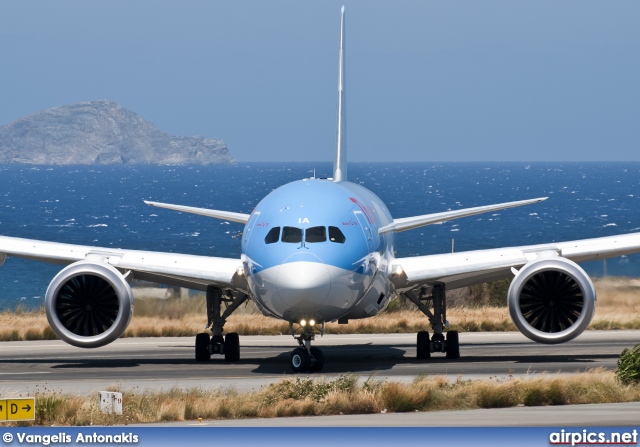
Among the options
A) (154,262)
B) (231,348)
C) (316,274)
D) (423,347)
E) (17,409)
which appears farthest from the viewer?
Result: (231,348)

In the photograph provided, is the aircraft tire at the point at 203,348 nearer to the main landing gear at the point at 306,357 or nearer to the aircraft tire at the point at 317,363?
the main landing gear at the point at 306,357

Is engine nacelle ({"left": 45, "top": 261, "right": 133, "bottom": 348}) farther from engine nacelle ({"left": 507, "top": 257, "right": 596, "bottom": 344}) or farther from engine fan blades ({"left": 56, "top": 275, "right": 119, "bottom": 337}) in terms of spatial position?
engine nacelle ({"left": 507, "top": 257, "right": 596, "bottom": 344})

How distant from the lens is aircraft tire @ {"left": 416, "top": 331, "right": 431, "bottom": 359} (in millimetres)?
33125

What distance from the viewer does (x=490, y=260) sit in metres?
31.0

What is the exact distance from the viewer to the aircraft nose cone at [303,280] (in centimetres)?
2667

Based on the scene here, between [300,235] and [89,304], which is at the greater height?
[300,235]

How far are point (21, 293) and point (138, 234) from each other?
52.4 m

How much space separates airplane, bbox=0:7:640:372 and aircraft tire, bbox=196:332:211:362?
25 millimetres

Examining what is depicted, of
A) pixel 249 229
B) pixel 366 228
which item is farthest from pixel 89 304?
pixel 366 228

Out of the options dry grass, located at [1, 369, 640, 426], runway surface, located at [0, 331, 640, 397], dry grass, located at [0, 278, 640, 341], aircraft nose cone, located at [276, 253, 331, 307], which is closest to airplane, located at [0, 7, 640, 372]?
aircraft nose cone, located at [276, 253, 331, 307]

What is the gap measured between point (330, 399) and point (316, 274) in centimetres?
534

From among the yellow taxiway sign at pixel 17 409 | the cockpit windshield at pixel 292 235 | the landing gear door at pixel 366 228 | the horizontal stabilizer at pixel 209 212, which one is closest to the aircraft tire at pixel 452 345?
the landing gear door at pixel 366 228

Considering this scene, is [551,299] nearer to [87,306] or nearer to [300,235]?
[300,235]

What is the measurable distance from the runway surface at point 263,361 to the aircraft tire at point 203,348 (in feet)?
1.19
